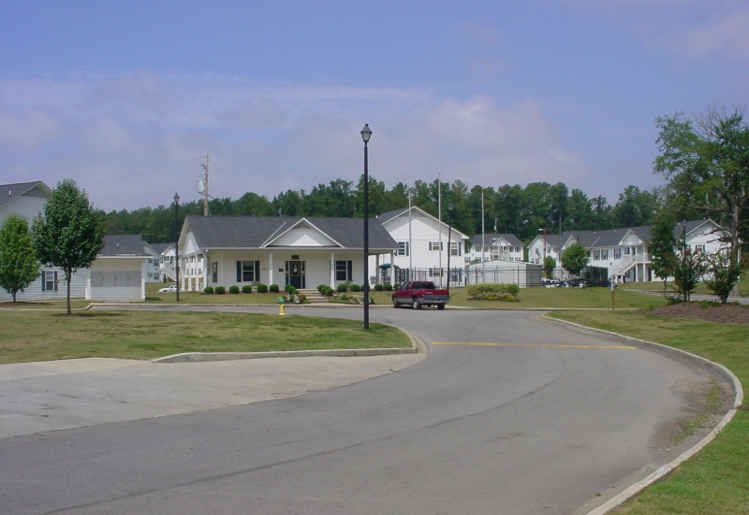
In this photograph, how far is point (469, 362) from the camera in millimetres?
18328

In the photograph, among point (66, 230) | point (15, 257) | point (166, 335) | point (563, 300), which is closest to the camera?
point (166, 335)

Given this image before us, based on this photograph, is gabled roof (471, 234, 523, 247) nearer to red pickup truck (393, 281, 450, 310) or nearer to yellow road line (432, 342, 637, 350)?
red pickup truck (393, 281, 450, 310)

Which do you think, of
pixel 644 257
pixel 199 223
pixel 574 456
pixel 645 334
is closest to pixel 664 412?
pixel 574 456

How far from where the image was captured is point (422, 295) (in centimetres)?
4081

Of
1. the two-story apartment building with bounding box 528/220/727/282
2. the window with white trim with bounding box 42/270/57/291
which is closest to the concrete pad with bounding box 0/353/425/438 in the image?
the window with white trim with bounding box 42/270/57/291

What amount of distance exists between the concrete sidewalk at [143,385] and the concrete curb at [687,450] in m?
6.80

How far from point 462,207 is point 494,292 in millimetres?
87954

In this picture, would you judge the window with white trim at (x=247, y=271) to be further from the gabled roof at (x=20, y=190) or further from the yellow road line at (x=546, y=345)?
the yellow road line at (x=546, y=345)

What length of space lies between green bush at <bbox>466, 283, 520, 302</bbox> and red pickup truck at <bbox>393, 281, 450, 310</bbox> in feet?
24.0

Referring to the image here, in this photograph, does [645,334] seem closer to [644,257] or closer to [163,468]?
[163,468]

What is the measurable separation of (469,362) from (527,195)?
485 ft

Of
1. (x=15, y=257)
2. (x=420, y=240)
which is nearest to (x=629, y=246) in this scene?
(x=420, y=240)

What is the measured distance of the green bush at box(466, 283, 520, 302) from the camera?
48.4 m

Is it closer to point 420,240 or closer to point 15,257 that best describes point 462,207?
point 420,240
